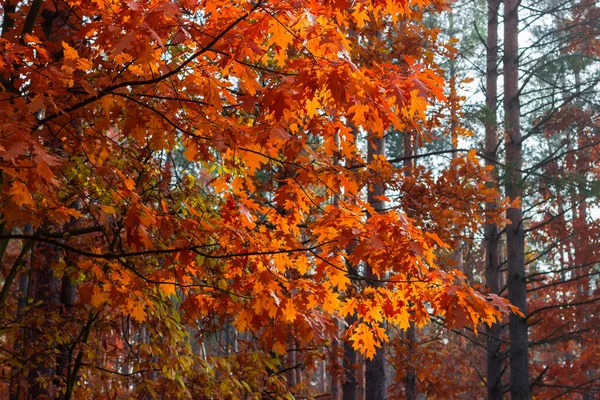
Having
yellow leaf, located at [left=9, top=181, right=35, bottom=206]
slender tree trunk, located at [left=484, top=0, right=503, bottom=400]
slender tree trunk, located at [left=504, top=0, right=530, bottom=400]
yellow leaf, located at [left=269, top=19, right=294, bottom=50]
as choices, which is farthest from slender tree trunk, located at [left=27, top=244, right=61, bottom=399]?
slender tree trunk, located at [left=484, top=0, right=503, bottom=400]

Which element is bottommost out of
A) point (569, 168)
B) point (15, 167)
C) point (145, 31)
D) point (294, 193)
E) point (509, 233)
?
point (15, 167)

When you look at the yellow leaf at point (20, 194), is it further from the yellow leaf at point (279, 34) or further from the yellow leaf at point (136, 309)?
the yellow leaf at point (279, 34)

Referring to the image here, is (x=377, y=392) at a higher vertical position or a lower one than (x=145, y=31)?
lower

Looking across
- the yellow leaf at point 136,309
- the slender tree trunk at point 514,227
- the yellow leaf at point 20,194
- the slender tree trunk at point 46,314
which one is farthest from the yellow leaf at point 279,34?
the slender tree trunk at point 514,227

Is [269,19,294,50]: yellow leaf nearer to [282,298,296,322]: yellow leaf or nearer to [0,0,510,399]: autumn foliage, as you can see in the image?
[0,0,510,399]: autumn foliage

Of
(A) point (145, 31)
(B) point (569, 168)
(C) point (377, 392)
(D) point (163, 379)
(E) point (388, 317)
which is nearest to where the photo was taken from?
(A) point (145, 31)

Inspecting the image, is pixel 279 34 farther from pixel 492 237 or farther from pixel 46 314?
pixel 492 237

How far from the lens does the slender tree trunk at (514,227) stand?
1016 centimetres

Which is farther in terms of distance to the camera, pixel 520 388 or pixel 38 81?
pixel 520 388

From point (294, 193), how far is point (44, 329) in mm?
2880

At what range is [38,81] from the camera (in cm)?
329

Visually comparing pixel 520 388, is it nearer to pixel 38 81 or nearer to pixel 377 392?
pixel 377 392

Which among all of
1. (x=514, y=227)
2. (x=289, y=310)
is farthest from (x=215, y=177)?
(x=514, y=227)

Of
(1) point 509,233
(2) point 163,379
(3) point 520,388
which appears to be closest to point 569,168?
(1) point 509,233
